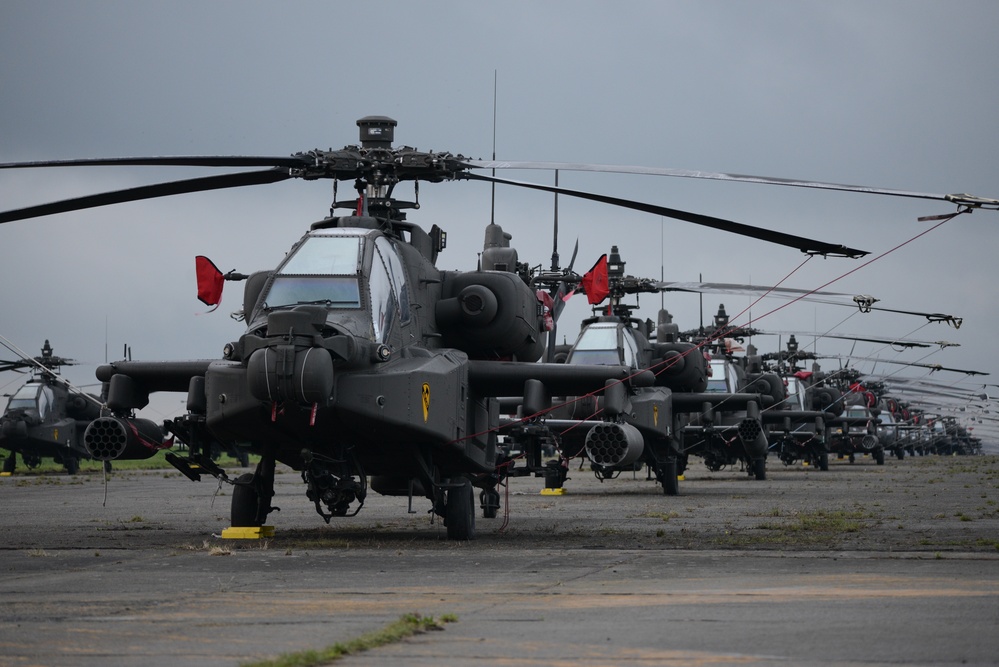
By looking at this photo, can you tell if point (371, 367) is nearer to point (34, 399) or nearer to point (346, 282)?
point (346, 282)

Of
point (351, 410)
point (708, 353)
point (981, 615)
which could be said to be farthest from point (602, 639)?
point (708, 353)

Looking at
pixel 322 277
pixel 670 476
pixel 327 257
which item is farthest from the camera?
pixel 670 476

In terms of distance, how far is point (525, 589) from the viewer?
9.21 meters

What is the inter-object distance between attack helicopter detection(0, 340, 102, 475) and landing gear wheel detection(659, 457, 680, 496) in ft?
70.7

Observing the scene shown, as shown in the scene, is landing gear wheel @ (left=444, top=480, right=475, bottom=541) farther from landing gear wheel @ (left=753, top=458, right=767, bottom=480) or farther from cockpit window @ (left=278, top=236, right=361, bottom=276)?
landing gear wheel @ (left=753, top=458, right=767, bottom=480)

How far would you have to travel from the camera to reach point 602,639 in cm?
681

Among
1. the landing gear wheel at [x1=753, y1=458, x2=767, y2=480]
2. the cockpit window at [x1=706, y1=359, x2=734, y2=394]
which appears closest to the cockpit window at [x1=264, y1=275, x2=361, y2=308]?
the cockpit window at [x1=706, y1=359, x2=734, y2=394]

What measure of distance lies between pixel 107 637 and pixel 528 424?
8.39 m

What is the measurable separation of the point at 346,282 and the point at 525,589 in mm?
4759

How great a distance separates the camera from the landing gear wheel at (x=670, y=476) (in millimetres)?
26047

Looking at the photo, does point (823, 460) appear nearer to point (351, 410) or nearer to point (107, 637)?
point (351, 410)

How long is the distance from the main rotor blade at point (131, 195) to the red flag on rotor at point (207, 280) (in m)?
1.61

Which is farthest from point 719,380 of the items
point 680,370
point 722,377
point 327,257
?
point 327,257

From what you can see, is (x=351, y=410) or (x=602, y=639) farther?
(x=351, y=410)
